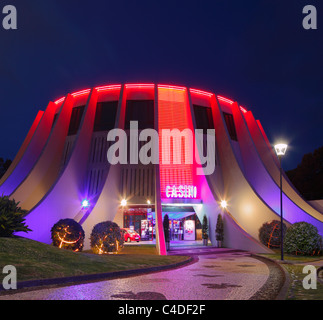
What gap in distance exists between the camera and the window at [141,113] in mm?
27359

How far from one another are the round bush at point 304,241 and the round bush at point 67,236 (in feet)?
39.3

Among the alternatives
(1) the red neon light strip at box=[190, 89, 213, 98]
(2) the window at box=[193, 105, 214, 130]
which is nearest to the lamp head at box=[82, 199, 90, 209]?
(2) the window at box=[193, 105, 214, 130]

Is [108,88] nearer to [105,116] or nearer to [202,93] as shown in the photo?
[105,116]

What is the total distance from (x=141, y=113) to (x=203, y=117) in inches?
220

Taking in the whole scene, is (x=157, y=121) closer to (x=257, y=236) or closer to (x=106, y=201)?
(x=106, y=201)

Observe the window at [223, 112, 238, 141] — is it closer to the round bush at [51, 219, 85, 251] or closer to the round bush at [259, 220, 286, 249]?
the round bush at [259, 220, 286, 249]

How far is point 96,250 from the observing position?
18.5 m

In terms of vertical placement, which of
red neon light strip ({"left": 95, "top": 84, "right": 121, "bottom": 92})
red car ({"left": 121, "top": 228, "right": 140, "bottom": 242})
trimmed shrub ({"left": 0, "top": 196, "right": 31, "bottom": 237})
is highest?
red neon light strip ({"left": 95, "top": 84, "right": 121, "bottom": 92})

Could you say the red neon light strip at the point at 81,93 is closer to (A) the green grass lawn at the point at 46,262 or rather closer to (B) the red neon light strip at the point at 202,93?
(B) the red neon light strip at the point at 202,93

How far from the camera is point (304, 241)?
18031 millimetres

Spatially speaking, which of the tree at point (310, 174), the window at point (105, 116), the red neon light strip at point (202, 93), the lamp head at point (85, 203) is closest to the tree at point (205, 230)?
the lamp head at point (85, 203)

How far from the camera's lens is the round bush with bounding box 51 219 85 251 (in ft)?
58.9

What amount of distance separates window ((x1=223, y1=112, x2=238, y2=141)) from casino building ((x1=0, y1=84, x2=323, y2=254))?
0.10m

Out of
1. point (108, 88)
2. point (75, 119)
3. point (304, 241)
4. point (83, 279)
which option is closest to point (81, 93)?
point (108, 88)
